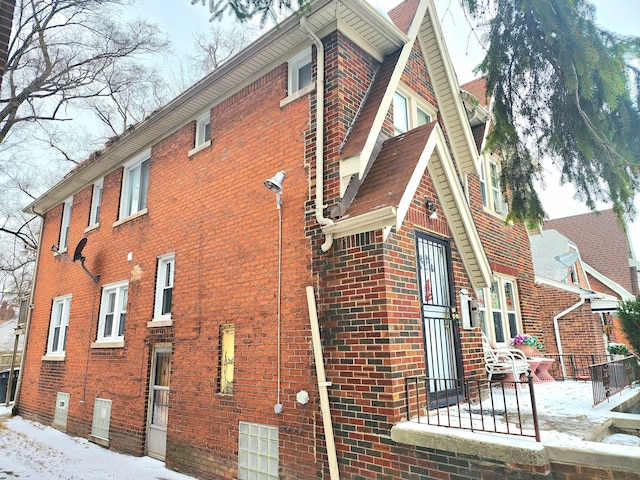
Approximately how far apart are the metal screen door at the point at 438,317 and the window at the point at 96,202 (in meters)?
10.1

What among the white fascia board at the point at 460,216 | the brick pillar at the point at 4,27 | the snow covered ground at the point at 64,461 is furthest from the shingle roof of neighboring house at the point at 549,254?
the brick pillar at the point at 4,27

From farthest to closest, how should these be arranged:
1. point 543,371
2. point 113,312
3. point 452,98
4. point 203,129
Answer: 1. point 113,312
2. point 543,371
3. point 203,129
4. point 452,98

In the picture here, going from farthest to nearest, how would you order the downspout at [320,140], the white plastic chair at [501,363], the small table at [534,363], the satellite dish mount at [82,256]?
the satellite dish mount at [82,256] → the small table at [534,363] → the white plastic chair at [501,363] → the downspout at [320,140]

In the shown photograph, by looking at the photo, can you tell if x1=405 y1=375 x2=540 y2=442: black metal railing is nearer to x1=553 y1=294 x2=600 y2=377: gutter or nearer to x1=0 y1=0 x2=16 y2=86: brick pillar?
x1=0 y1=0 x2=16 y2=86: brick pillar

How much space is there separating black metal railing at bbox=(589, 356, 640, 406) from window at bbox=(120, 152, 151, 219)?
9952 mm

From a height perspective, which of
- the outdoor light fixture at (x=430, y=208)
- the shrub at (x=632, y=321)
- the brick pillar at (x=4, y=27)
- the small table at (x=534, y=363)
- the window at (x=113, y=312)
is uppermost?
the brick pillar at (x=4, y=27)

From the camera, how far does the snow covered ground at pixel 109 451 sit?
17.4ft

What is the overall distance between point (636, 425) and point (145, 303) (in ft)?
29.4

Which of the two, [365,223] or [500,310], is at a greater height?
[365,223]

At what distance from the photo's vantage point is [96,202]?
12.6 meters

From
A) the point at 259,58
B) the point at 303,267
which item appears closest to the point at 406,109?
the point at 259,58

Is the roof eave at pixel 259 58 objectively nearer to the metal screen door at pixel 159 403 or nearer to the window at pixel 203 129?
the window at pixel 203 129

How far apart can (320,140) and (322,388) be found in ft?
11.9

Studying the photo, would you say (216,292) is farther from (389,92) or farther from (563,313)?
(563,313)
